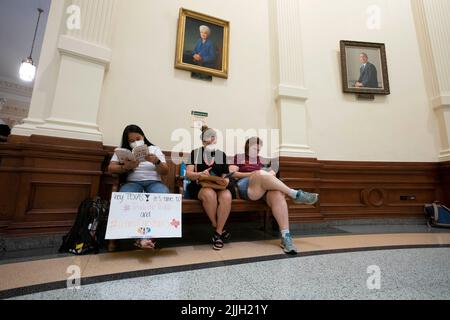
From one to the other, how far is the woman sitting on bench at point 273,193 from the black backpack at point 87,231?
129 cm

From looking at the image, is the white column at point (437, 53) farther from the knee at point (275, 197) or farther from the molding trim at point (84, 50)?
the molding trim at point (84, 50)

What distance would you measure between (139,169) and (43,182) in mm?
831

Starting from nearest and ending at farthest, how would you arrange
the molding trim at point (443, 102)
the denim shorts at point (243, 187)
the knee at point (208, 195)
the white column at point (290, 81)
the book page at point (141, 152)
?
the book page at point (141, 152) → the knee at point (208, 195) → the denim shorts at point (243, 187) → the white column at point (290, 81) → the molding trim at point (443, 102)

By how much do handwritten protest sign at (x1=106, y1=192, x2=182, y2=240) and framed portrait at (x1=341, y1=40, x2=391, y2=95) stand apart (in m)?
3.39

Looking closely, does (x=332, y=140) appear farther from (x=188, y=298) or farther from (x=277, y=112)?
(x=188, y=298)

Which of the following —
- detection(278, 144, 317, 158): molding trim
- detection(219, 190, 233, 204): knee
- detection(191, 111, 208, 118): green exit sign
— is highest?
detection(191, 111, 208, 118): green exit sign

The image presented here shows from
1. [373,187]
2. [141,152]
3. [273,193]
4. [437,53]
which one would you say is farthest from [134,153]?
[437,53]

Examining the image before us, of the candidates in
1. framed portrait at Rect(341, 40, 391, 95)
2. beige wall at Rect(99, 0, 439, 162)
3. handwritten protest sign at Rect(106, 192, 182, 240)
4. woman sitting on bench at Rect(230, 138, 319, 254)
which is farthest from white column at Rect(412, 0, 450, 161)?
handwritten protest sign at Rect(106, 192, 182, 240)

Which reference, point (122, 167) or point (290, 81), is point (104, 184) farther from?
point (290, 81)

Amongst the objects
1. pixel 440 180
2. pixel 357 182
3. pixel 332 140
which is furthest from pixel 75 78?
pixel 440 180

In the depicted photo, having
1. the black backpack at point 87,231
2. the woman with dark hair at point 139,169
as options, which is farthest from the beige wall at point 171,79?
the black backpack at point 87,231

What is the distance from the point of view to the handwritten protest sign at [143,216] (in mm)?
1506

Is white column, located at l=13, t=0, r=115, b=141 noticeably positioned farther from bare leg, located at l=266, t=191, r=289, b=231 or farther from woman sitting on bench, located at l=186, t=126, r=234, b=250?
bare leg, located at l=266, t=191, r=289, b=231

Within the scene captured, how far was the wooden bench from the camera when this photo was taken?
75.1 inches
